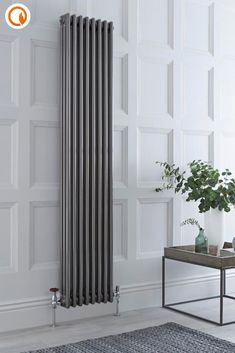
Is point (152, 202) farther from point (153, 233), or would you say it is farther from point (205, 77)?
point (205, 77)

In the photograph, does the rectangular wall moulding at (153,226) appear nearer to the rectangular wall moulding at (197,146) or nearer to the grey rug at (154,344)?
the rectangular wall moulding at (197,146)

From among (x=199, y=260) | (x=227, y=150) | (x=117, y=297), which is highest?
(x=227, y=150)

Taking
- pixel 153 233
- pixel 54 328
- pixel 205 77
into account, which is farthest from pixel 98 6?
pixel 54 328

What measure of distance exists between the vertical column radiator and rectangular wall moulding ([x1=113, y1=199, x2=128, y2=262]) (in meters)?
0.21

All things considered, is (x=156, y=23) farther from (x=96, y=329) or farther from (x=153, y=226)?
(x=96, y=329)

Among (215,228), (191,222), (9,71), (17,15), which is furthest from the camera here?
(191,222)

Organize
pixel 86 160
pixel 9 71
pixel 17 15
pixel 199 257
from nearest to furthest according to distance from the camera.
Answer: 1. pixel 17 15
2. pixel 9 71
3. pixel 86 160
4. pixel 199 257

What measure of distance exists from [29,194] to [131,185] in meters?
0.81

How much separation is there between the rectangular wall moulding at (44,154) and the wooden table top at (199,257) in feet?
3.35

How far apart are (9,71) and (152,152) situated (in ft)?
4.12

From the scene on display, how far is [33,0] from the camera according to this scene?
12.1 ft

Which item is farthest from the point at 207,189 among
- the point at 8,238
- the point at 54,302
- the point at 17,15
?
the point at 17,15

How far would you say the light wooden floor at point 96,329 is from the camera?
3.33 meters

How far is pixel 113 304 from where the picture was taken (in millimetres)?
3996
